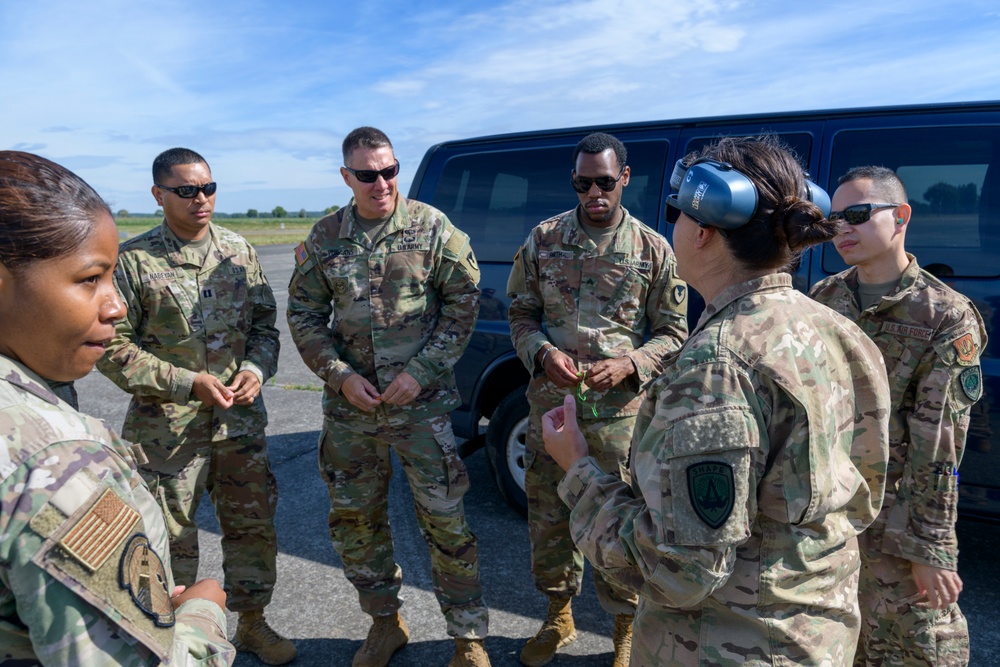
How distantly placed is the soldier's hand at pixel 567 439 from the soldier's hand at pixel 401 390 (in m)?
1.30

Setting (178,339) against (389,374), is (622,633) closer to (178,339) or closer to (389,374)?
(389,374)

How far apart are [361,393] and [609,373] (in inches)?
41.2

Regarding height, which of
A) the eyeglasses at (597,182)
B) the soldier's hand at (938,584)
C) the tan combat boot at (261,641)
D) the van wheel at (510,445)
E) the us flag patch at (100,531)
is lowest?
A: the tan combat boot at (261,641)

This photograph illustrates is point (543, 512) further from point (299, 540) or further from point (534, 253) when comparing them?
point (299, 540)

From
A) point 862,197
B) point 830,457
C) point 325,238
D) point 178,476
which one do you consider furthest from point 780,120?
point 178,476

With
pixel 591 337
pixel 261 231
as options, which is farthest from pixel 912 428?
pixel 261 231

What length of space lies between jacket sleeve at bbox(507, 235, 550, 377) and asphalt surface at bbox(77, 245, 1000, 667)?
121 cm

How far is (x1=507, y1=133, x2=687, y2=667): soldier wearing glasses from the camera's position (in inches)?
119

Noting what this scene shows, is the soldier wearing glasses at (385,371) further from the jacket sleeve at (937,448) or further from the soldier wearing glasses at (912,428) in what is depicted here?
the jacket sleeve at (937,448)

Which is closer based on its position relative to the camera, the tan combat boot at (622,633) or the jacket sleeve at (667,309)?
the tan combat boot at (622,633)

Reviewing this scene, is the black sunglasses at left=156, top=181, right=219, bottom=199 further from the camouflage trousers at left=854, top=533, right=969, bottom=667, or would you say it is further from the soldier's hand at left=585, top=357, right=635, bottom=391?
the camouflage trousers at left=854, top=533, right=969, bottom=667

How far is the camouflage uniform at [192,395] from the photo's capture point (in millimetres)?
2984

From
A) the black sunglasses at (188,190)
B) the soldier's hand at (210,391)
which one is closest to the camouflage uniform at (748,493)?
the soldier's hand at (210,391)

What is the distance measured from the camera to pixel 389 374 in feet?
10.0
